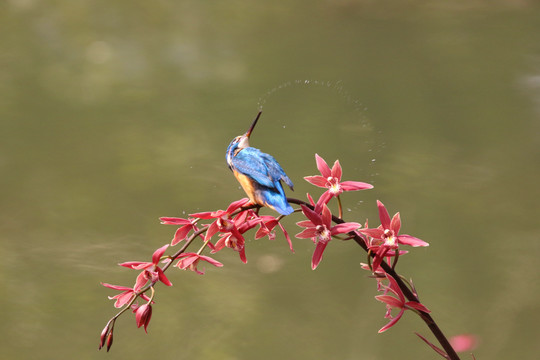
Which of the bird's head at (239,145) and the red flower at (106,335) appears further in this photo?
the bird's head at (239,145)

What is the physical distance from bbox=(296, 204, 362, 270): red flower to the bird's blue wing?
0.05 meters

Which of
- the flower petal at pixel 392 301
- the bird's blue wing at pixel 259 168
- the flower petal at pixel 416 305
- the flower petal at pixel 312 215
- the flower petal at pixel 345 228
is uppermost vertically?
the bird's blue wing at pixel 259 168

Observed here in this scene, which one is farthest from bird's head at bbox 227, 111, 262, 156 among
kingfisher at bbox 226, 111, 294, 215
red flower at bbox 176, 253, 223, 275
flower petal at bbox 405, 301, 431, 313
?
flower petal at bbox 405, 301, 431, 313

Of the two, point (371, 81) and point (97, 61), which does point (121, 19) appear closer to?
point (97, 61)

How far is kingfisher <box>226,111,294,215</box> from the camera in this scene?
1.86ft

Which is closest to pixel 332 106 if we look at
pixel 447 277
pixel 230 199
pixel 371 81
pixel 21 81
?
pixel 371 81

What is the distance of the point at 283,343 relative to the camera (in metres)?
1.04

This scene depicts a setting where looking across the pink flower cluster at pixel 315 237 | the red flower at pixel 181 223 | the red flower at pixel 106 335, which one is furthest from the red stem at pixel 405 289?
the red flower at pixel 106 335

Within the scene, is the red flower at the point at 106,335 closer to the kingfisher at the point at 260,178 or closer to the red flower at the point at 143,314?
the red flower at the point at 143,314

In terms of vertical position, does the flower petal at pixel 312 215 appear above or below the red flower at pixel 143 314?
above

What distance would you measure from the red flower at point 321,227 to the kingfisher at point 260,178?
0.06 feet

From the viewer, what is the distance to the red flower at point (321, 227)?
0.54 m

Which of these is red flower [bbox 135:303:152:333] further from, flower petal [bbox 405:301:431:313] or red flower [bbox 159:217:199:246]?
flower petal [bbox 405:301:431:313]

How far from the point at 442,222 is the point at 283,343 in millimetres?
361
